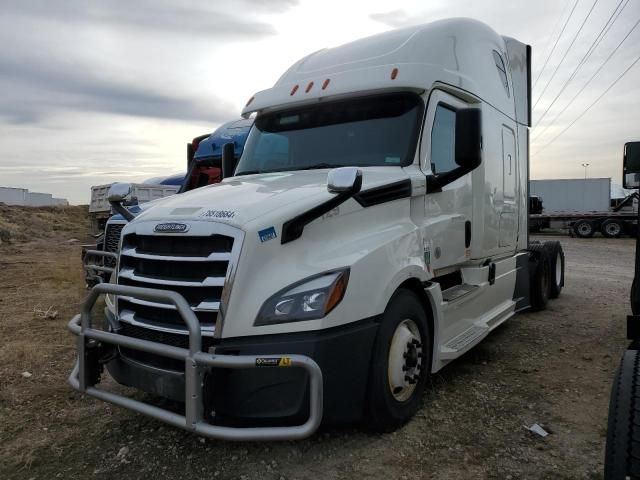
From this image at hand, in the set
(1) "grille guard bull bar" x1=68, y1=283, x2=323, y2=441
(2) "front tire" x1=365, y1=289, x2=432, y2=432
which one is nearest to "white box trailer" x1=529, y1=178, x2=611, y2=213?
(2) "front tire" x1=365, y1=289, x2=432, y2=432

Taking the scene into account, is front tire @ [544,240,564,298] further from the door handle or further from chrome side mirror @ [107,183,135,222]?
chrome side mirror @ [107,183,135,222]

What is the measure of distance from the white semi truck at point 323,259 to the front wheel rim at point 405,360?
0.02 m

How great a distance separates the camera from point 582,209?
32469mm

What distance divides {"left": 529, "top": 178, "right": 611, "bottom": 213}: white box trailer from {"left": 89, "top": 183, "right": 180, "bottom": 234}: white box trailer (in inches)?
1095

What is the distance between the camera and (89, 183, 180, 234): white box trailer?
1011cm

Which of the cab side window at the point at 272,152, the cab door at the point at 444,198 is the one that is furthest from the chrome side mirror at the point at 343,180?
the cab side window at the point at 272,152

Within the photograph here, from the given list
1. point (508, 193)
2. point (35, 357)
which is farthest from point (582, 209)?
point (35, 357)

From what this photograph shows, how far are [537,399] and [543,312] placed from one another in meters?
3.96

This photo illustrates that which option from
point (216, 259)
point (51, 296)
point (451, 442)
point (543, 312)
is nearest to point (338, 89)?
point (216, 259)

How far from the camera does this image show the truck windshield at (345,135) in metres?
4.21

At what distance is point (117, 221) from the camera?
22.0 feet

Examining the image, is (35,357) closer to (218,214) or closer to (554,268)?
(218,214)

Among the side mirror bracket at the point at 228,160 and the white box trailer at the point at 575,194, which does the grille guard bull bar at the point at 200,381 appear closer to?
the side mirror bracket at the point at 228,160

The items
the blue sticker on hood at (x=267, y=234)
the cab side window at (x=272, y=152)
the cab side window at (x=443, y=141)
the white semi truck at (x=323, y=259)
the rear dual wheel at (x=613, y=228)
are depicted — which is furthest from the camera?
the rear dual wheel at (x=613, y=228)
